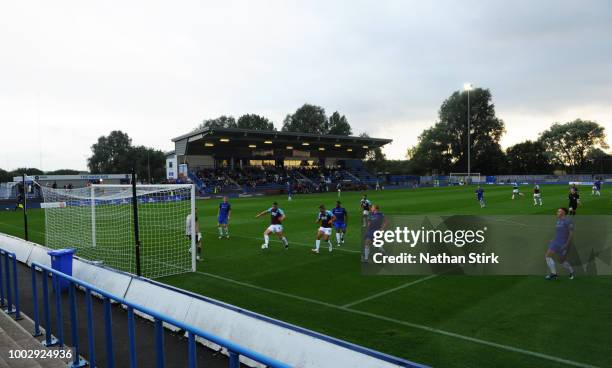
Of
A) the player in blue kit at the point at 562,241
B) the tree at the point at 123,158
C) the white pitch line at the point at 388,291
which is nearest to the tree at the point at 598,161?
the player in blue kit at the point at 562,241

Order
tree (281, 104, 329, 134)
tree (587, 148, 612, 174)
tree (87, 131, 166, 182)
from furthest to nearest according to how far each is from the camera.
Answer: tree (281, 104, 329, 134) < tree (87, 131, 166, 182) < tree (587, 148, 612, 174)

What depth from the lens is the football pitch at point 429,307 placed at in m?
7.16

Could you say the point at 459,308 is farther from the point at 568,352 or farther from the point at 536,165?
the point at 536,165

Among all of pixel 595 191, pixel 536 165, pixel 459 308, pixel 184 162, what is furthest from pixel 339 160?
pixel 459 308

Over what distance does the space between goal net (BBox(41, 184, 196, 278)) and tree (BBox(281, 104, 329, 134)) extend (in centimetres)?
9038

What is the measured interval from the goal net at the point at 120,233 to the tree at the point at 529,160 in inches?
3729

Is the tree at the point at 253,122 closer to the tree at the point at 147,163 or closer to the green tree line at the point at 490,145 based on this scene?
the tree at the point at 147,163

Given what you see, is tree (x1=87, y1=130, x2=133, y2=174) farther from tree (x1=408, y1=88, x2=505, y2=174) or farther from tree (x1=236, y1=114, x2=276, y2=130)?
tree (x1=408, y1=88, x2=505, y2=174)

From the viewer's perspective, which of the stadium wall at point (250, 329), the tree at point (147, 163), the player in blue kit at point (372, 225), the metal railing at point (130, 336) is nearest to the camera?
the metal railing at point (130, 336)

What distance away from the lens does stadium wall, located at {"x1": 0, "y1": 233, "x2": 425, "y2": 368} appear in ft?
16.7

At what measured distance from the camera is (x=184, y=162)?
61.3m

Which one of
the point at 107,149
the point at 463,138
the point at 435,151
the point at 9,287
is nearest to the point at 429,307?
the point at 9,287

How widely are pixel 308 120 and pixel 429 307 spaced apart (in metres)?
110

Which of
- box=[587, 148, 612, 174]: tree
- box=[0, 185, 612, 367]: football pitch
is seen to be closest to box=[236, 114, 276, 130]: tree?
box=[587, 148, 612, 174]: tree
